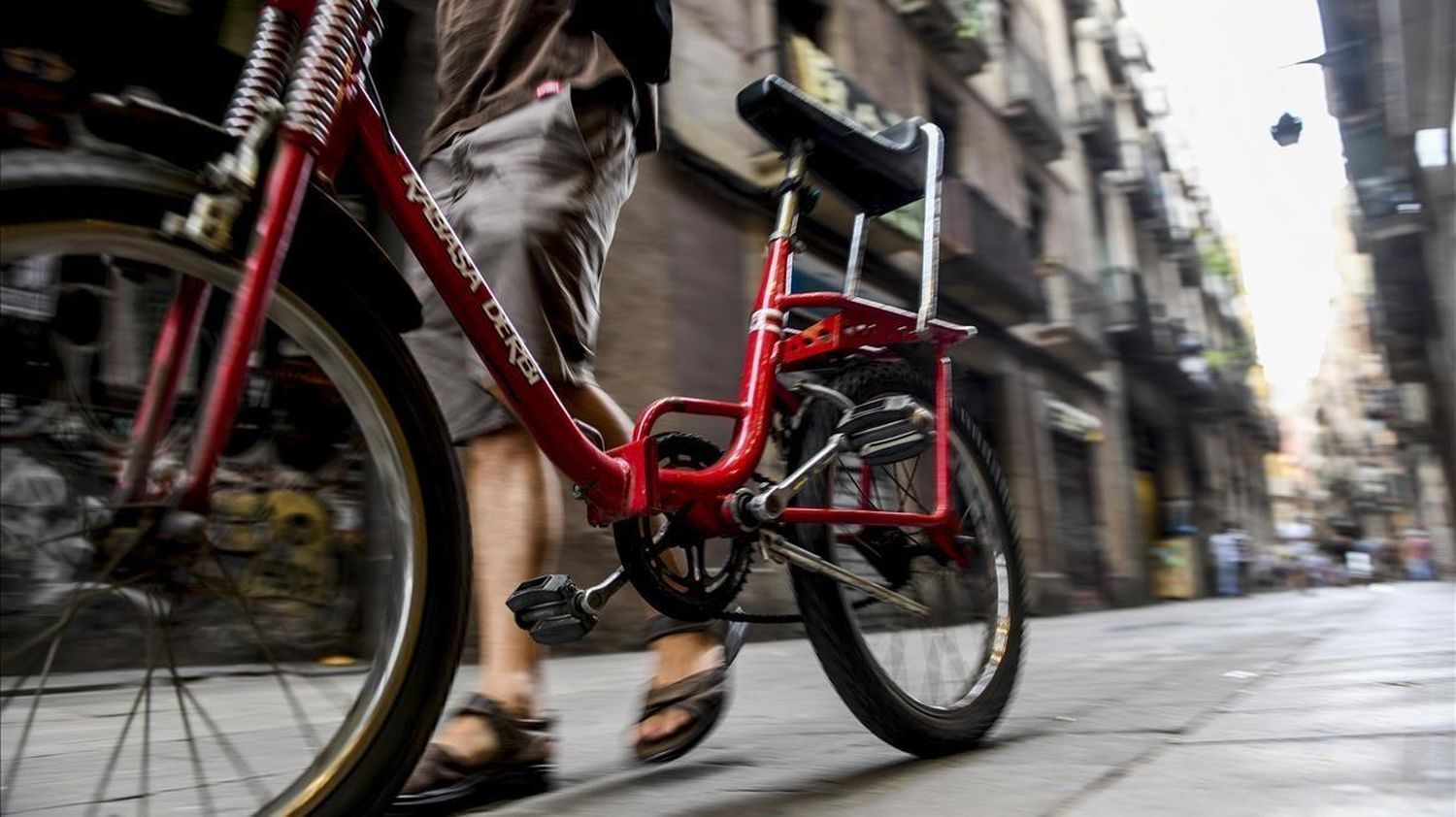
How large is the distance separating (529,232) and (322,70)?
53 centimetres

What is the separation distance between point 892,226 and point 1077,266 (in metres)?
7.70

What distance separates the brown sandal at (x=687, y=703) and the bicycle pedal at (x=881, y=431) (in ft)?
1.26

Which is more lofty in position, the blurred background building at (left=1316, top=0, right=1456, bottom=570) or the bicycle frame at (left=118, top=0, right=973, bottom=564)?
the blurred background building at (left=1316, top=0, right=1456, bottom=570)

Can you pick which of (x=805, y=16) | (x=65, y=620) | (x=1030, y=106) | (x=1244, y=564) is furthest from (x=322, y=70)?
(x=1244, y=564)

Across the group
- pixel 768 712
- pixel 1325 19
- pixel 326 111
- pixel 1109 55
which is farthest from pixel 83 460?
pixel 1109 55

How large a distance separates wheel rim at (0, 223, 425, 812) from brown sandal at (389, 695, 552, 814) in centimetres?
26

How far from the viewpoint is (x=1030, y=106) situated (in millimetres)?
13438

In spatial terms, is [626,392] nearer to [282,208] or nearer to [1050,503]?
[282,208]

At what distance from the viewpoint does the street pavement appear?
120 centimetres

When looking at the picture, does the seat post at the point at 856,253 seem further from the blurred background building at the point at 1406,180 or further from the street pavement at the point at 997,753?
the blurred background building at the point at 1406,180

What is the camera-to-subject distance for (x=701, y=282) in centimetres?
680

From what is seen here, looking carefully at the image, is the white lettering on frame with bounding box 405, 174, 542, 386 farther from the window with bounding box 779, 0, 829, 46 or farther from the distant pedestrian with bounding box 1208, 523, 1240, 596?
the distant pedestrian with bounding box 1208, 523, 1240, 596

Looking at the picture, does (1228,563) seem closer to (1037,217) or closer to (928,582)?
(1037,217)

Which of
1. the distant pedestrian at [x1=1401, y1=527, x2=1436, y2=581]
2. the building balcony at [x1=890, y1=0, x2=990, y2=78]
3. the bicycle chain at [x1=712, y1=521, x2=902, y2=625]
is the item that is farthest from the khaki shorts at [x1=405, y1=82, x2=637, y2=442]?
the distant pedestrian at [x1=1401, y1=527, x2=1436, y2=581]
